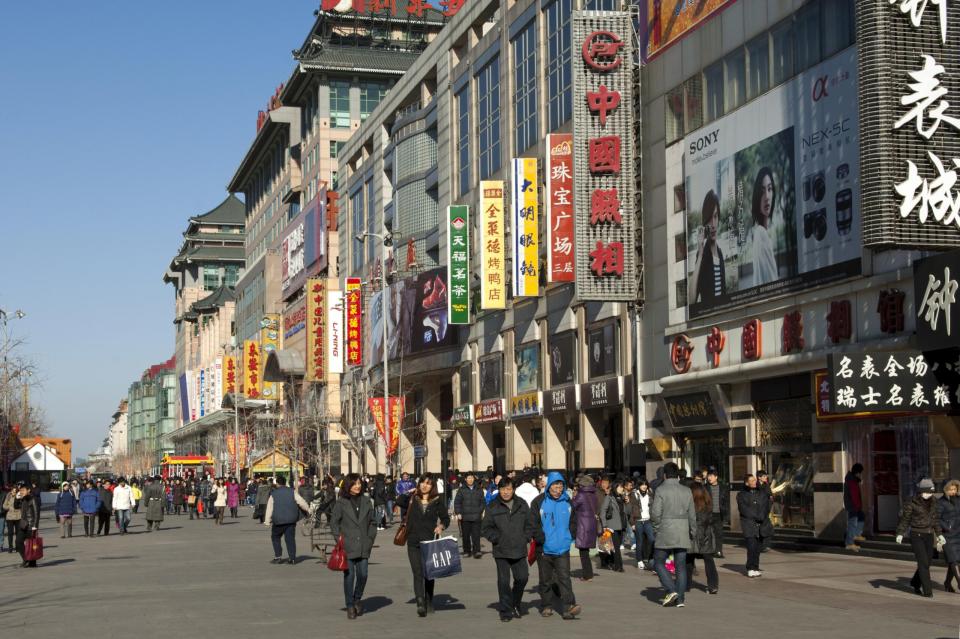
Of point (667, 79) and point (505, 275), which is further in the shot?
point (505, 275)

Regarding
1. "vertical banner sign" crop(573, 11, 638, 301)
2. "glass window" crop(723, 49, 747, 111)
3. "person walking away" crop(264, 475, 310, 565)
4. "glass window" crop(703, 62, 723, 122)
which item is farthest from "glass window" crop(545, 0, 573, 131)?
"person walking away" crop(264, 475, 310, 565)

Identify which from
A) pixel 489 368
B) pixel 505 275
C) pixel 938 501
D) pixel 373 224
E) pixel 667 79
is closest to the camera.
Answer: pixel 938 501

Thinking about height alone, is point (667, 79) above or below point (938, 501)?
above

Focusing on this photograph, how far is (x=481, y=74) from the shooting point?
56.8m

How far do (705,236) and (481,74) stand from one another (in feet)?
81.3

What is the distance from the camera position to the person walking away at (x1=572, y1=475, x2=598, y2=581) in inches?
846

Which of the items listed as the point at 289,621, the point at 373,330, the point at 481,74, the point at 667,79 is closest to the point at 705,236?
the point at 667,79

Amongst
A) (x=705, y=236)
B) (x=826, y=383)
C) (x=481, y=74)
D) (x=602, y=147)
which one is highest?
(x=481, y=74)

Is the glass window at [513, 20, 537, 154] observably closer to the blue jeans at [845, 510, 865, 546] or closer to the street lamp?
the street lamp

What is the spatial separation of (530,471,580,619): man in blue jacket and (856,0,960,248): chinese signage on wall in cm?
898

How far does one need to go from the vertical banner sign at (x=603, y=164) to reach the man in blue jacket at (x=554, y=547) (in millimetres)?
21365

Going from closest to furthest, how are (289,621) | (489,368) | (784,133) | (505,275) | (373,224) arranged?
(289,621), (784,133), (505,275), (489,368), (373,224)

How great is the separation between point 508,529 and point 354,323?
5927 cm

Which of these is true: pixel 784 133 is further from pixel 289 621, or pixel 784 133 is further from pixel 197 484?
pixel 197 484
